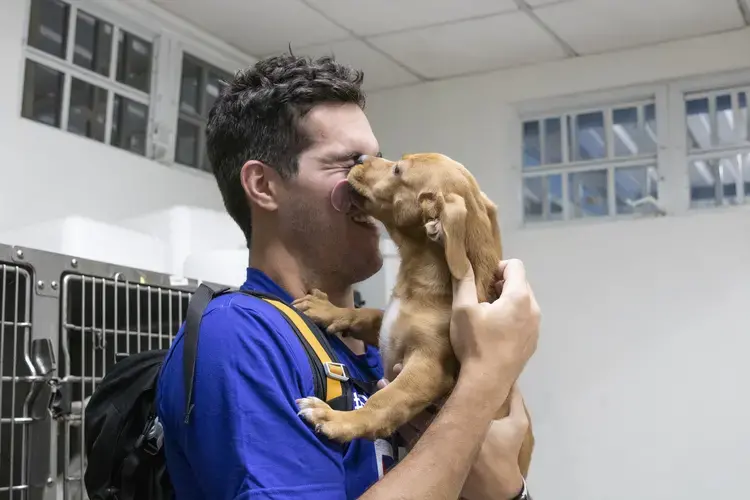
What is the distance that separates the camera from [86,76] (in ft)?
9.79

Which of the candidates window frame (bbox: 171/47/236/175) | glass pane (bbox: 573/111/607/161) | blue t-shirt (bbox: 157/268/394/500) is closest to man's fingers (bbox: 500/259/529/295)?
blue t-shirt (bbox: 157/268/394/500)

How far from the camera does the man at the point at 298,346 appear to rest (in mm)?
943

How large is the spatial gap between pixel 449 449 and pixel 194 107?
2929 mm

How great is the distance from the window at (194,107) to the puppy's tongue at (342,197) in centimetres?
239

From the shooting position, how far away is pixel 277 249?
1285 millimetres

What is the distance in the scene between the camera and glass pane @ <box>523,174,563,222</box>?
3.96 m

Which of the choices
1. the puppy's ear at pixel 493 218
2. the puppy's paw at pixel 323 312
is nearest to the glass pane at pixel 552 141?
the puppy's ear at pixel 493 218

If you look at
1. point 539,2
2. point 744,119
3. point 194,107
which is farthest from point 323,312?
point 744,119

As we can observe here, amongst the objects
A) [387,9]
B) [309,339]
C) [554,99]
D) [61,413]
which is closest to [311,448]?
[309,339]

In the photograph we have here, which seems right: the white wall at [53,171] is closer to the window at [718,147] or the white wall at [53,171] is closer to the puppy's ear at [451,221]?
the puppy's ear at [451,221]

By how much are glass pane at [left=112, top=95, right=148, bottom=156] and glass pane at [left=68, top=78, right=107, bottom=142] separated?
90 mm

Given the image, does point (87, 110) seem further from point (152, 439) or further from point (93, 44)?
point (152, 439)

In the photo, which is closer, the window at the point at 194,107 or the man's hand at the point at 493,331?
the man's hand at the point at 493,331

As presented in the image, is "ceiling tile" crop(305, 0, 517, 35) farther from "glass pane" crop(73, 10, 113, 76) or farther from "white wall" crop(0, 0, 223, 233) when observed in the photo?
"white wall" crop(0, 0, 223, 233)
